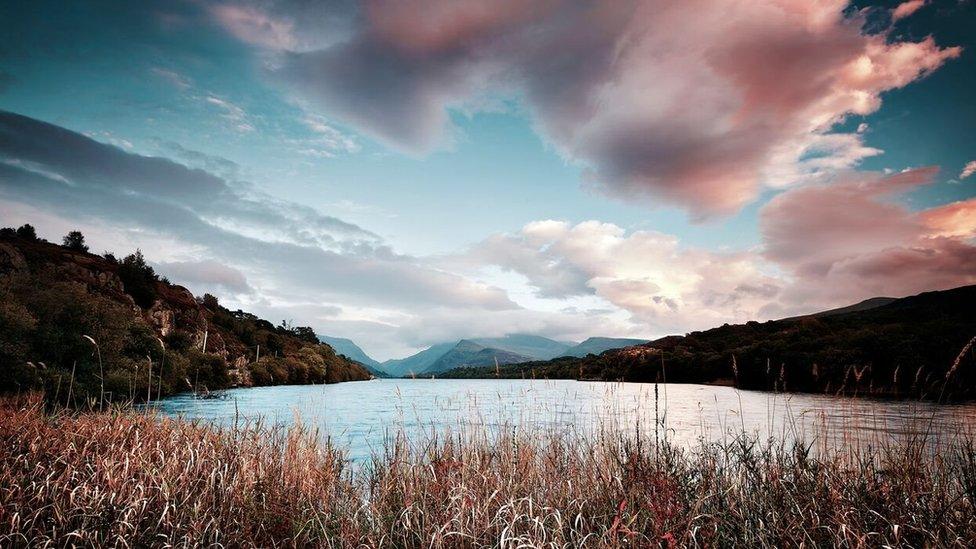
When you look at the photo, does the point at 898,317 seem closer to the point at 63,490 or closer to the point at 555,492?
the point at 555,492

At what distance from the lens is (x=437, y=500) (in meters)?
6.56

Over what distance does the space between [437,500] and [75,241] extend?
142480 millimetres

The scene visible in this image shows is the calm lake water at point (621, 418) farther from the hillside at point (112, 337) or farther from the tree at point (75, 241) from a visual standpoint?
the tree at point (75, 241)

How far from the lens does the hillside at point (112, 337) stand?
30141 mm

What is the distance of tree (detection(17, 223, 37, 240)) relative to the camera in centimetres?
9981

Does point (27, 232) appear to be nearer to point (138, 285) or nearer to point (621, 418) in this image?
point (138, 285)

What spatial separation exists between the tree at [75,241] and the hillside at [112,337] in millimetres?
710

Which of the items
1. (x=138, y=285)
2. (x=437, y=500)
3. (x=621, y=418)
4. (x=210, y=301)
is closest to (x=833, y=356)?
(x=621, y=418)

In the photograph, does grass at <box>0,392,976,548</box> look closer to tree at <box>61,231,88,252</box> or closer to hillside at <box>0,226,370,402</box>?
hillside at <box>0,226,370,402</box>

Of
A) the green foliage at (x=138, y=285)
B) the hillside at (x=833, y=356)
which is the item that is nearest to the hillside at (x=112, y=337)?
the green foliage at (x=138, y=285)

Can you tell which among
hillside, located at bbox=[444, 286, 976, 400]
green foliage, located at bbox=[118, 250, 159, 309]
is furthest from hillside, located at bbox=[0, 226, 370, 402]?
hillside, located at bbox=[444, 286, 976, 400]

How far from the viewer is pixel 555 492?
7680 mm

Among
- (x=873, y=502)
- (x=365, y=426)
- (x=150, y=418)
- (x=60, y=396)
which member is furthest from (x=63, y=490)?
(x=60, y=396)

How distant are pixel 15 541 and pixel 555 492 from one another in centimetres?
700
